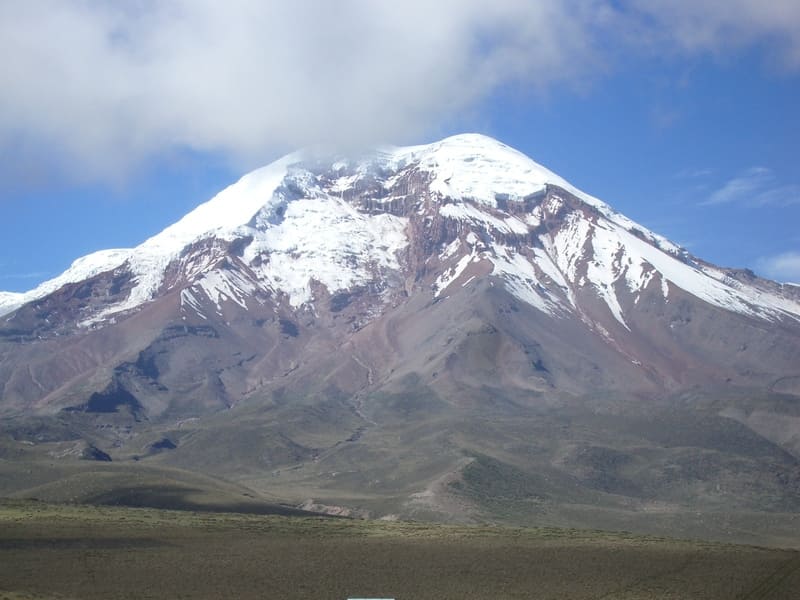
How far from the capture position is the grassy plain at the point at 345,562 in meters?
Answer: 96.4

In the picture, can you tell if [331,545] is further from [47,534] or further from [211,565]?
[47,534]

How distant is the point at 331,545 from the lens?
403 feet

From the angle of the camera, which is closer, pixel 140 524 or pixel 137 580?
pixel 137 580

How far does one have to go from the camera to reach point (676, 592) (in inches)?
3917

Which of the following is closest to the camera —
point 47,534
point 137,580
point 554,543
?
point 137,580

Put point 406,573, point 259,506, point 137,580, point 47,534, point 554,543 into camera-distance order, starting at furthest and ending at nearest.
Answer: point 259,506 < point 554,543 < point 47,534 < point 406,573 < point 137,580

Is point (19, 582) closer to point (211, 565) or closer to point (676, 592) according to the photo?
point (211, 565)

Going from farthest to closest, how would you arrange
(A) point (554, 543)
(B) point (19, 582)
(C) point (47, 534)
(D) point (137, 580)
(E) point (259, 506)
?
1. (E) point (259, 506)
2. (A) point (554, 543)
3. (C) point (47, 534)
4. (D) point (137, 580)
5. (B) point (19, 582)

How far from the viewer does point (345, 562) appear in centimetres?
11106

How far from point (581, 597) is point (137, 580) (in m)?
39.6

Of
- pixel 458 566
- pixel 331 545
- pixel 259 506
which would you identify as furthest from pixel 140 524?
pixel 259 506

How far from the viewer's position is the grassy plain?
96.4 meters

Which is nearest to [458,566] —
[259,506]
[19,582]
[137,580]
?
[137,580]

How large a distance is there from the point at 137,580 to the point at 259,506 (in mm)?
86790
